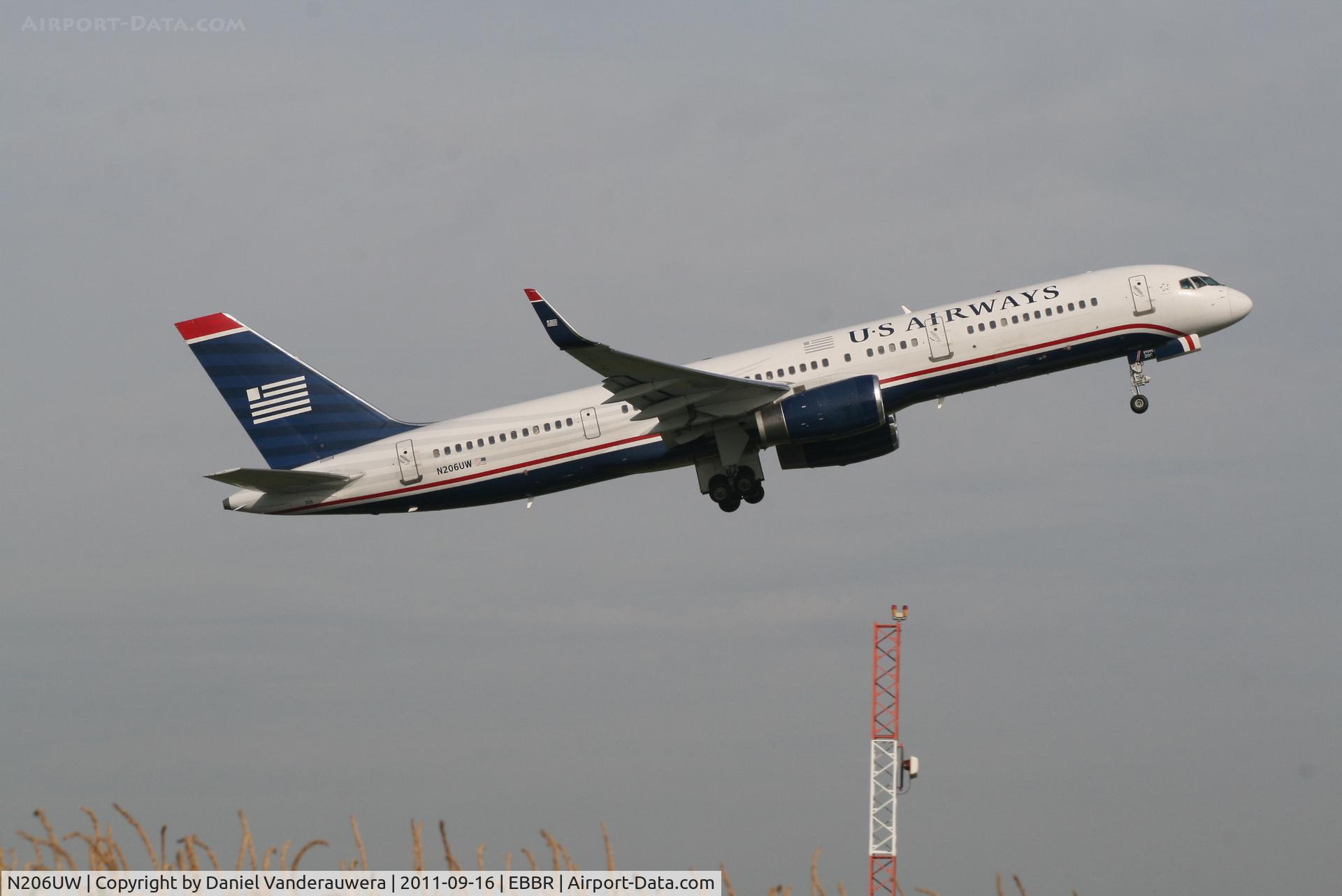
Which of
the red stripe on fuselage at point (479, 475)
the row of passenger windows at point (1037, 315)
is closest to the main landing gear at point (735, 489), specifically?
the red stripe on fuselage at point (479, 475)

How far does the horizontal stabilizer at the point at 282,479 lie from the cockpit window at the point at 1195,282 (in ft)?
88.1

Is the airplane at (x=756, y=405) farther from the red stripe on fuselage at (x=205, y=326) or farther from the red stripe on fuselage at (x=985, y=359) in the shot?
the red stripe on fuselage at (x=205, y=326)

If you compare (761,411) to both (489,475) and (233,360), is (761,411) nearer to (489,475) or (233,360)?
(489,475)

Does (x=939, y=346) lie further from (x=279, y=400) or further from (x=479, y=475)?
(x=279, y=400)

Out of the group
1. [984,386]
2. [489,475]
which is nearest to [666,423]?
[489,475]

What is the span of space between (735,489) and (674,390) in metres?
5.08

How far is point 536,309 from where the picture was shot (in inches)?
1480

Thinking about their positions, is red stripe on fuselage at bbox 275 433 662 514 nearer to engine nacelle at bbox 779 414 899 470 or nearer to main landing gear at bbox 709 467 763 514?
main landing gear at bbox 709 467 763 514

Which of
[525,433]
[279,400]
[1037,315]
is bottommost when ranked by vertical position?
[525,433]

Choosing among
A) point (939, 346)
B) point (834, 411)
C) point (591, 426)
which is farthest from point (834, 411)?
point (591, 426)

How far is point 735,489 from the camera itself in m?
46.0

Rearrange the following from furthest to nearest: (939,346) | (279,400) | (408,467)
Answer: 1. (279,400)
2. (408,467)
3. (939,346)

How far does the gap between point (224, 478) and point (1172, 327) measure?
97.7 ft

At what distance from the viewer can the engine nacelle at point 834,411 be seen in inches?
1640
